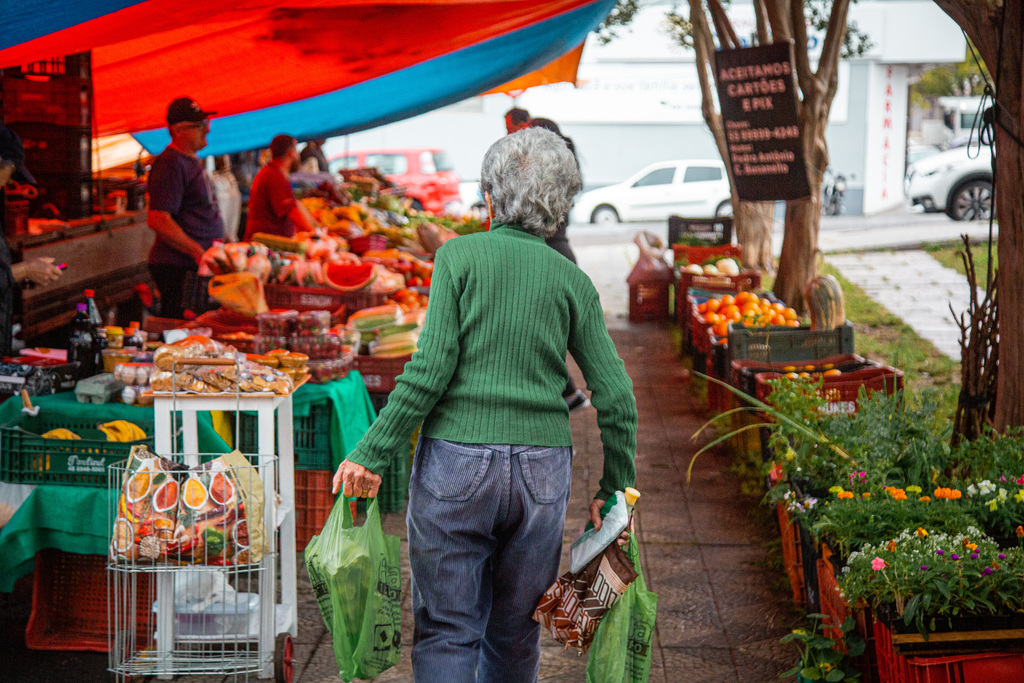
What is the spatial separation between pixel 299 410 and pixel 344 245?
3.43m

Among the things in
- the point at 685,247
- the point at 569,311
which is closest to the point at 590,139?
the point at 685,247

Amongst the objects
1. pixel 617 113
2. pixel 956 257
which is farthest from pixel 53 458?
pixel 617 113

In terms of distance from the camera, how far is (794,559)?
4.00m

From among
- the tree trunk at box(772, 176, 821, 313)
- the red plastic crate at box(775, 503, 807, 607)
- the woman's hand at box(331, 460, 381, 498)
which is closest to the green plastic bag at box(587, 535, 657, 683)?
the woman's hand at box(331, 460, 381, 498)

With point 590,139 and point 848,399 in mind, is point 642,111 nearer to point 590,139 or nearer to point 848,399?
point 590,139

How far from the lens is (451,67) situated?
7430mm

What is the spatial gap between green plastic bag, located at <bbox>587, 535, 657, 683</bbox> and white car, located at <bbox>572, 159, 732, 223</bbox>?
20996mm

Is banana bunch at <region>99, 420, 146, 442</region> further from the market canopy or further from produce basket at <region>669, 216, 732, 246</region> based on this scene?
produce basket at <region>669, 216, 732, 246</region>

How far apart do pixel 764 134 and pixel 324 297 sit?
3400mm

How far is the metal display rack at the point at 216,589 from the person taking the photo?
9.68ft

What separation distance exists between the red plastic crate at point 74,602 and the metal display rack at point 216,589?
67mm

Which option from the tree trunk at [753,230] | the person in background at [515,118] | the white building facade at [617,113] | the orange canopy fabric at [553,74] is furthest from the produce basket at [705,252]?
the white building facade at [617,113]

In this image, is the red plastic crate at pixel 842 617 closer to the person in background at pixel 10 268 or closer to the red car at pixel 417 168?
the person in background at pixel 10 268

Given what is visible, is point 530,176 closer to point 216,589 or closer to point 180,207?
point 216,589
